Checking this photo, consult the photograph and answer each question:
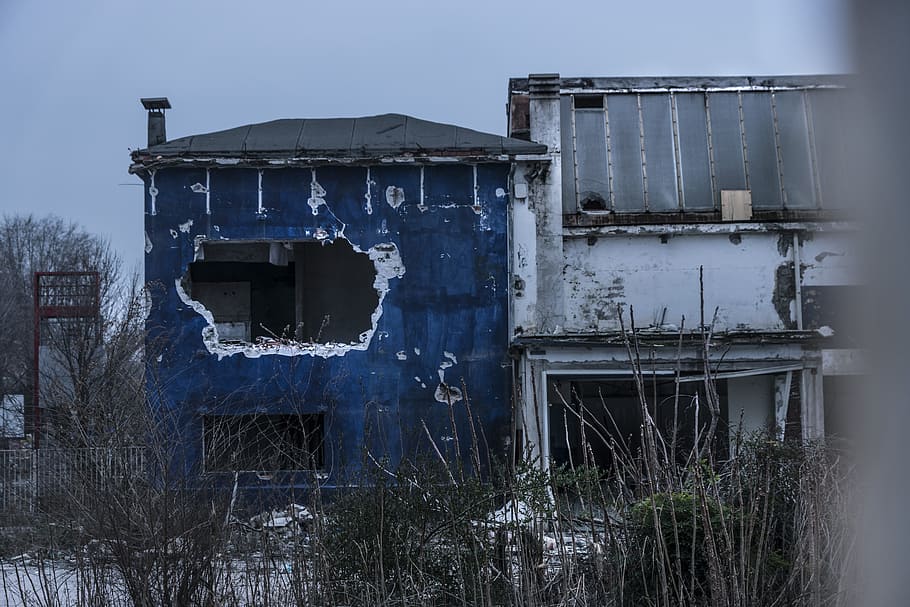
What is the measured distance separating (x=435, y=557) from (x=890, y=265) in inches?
235

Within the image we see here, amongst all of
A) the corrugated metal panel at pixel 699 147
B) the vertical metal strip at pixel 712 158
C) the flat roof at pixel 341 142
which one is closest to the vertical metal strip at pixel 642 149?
the corrugated metal panel at pixel 699 147

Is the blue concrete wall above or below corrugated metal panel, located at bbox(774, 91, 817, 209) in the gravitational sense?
below

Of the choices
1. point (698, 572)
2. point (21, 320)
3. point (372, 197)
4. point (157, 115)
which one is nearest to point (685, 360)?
point (372, 197)

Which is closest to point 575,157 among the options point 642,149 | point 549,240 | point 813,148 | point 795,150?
point 642,149

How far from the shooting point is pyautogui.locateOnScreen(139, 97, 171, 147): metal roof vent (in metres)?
18.1

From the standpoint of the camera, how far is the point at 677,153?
1839 centimetres

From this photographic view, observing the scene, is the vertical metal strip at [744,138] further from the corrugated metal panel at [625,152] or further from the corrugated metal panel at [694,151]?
the corrugated metal panel at [625,152]

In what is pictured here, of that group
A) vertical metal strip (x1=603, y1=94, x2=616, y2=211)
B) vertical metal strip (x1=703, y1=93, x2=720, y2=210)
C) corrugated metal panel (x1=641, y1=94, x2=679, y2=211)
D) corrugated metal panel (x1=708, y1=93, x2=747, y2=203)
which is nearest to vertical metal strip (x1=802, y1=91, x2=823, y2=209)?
corrugated metal panel (x1=708, y1=93, x2=747, y2=203)

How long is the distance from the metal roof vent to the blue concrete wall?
4.75 feet

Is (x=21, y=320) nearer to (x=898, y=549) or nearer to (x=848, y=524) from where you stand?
(x=848, y=524)

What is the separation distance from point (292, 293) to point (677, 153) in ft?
30.2

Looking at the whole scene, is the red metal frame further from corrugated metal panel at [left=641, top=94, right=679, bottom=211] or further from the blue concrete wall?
corrugated metal panel at [left=641, top=94, right=679, bottom=211]

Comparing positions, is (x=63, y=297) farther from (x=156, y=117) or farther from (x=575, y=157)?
(x=575, y=157)

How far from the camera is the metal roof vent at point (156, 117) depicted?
18078 millimetres
